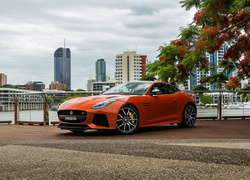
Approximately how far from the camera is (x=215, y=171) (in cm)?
378

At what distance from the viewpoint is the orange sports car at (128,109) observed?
820cm

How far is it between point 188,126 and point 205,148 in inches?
208

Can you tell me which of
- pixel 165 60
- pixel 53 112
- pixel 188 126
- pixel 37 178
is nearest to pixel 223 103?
pixel 165 60

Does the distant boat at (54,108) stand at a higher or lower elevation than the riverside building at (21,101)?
lower

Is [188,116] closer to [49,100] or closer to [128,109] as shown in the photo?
[128,109]

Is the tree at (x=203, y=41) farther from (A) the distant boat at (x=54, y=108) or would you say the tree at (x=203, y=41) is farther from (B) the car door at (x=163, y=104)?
(A) the distant boat at (x=54, y=108)

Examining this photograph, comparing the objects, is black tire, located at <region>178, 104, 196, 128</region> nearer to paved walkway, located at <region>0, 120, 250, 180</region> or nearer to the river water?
the river water

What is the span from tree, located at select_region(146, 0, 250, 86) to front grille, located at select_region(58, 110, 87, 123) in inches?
279

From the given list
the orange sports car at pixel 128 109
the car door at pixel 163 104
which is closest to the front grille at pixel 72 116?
the orange sports car at pixel 128 109

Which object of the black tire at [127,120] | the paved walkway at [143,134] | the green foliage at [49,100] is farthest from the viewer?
the green foliage at [49,100]

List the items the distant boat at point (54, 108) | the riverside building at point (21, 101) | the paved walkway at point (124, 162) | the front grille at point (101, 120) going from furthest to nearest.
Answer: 1. the riverside building at point (21, 101)
2. the distant boat at point (54, 108)
3. the front grille at point (101, 120)
4. the paved walkway at point (124, 162)

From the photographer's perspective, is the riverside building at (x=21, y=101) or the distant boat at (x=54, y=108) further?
the riverside building at (x=21, y=101)

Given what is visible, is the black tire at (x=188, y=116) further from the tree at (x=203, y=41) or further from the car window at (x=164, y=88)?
the tree at (x=203, y=41)

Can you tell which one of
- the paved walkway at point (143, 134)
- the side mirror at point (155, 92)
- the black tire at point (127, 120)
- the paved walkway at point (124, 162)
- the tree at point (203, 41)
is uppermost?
the tree at point (203, 41)
